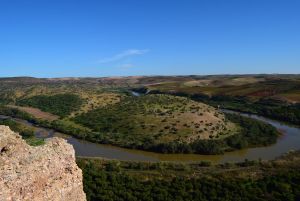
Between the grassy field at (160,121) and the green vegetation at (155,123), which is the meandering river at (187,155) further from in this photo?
the grassy field at (160,121)

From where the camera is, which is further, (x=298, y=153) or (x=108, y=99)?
(x=108, y=99)

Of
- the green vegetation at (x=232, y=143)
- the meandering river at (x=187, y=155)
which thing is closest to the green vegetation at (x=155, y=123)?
the green vegetation at (x=232, y=143)

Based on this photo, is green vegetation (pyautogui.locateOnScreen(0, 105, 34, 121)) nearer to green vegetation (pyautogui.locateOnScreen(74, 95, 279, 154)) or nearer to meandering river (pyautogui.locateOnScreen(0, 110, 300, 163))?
green vegetation (pyautogui.locateOnScreen(74, 95, 279, 154))

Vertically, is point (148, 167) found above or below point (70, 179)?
below

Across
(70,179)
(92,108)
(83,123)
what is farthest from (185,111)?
(70,179)

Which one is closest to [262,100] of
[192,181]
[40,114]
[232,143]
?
[232,143]

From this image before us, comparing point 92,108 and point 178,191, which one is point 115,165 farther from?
point 92,108

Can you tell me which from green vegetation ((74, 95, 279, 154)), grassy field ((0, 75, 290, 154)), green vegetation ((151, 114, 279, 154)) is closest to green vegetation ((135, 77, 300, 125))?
grassy field ((0, 75, 290, 154))
